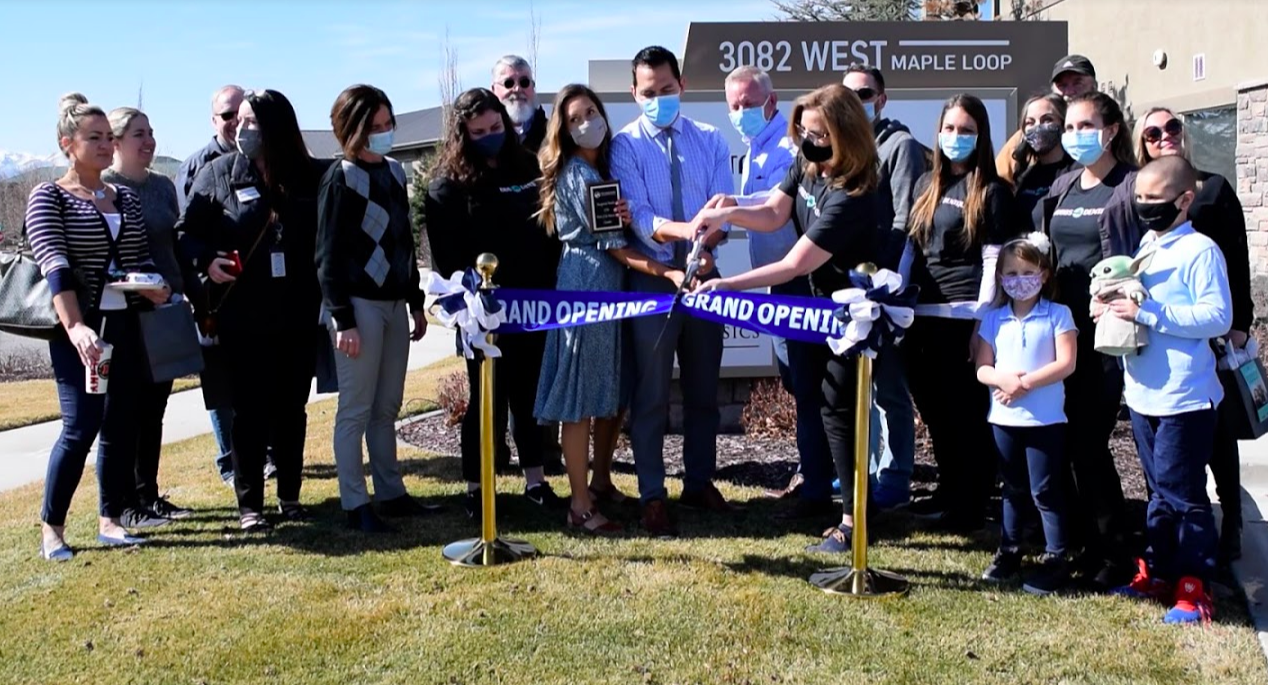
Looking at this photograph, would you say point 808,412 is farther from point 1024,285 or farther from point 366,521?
point 366,521

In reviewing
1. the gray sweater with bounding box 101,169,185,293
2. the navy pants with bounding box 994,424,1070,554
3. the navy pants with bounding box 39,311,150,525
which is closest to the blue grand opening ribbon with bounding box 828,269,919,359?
the navy pants with bounding box 994,424,1070,554

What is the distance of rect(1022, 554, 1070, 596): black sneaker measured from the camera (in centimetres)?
480

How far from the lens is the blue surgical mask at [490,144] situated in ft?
19.2

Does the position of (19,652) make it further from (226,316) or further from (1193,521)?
(1193,521)

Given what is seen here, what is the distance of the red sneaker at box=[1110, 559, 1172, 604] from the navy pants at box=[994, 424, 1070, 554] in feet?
0.98

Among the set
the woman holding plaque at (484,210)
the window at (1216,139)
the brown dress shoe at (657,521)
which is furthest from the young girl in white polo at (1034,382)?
the window at (1216,139)

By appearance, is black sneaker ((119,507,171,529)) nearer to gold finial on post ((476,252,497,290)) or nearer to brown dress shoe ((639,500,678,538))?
gold finial on post ((476,252,497,290))

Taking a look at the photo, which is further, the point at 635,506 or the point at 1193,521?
the point at 635,506

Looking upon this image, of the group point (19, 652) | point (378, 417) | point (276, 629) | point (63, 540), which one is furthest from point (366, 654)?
point (63, 540)

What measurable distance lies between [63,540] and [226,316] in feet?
4.48

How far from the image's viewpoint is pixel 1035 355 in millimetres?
4781

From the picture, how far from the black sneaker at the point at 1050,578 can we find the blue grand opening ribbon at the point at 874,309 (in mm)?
1166

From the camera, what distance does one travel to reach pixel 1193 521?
14.6ft

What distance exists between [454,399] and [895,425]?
4092 millimetres
